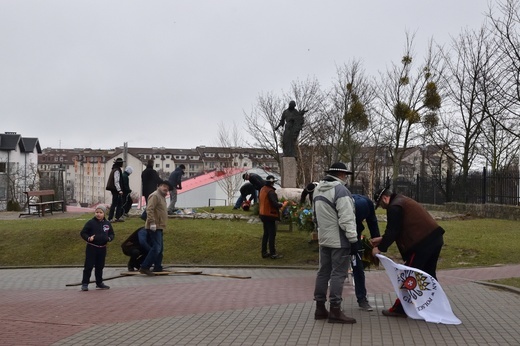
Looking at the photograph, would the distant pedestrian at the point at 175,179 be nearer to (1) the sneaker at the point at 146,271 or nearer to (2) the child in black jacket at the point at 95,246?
(1) the sneaker at the point at 146,271

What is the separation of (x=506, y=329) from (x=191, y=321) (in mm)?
3833

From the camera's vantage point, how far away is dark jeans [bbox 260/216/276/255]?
580 inches

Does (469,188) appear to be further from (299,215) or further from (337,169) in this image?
(337,169)

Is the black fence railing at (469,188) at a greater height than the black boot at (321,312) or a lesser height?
greater

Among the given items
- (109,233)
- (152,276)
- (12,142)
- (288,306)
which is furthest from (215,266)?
(12,142)

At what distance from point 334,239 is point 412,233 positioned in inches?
39.1

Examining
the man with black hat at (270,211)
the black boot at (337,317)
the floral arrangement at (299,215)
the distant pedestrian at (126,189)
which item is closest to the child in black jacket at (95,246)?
the man with black hat at (270,211)

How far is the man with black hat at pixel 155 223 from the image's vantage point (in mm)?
13133

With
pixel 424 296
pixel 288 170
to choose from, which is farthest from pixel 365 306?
pixel 288 170

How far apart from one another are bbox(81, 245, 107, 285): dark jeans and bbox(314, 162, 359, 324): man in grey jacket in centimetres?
504

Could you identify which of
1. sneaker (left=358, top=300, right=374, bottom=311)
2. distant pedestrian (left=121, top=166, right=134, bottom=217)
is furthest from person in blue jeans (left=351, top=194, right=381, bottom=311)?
distant pedestrian (left=121, top=166, right=134, bottom=217)

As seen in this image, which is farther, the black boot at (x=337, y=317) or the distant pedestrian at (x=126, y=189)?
the distant pedestrian at (x=126, y=189)

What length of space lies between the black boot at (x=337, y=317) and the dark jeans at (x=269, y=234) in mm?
6611

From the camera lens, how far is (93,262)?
467 inches
